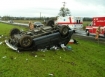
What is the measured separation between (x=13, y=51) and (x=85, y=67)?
4.65 metres

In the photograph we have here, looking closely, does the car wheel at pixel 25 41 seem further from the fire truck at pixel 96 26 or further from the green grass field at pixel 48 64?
the fire truck at pixel 96 26

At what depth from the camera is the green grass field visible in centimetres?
929

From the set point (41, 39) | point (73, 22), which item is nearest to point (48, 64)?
point (41, 39)

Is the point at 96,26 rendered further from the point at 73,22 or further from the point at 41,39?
the point at 41,39

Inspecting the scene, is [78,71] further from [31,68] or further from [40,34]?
[40,34]

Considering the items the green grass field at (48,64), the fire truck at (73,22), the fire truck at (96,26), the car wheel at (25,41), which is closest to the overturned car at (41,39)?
the car wheel at (25,41)

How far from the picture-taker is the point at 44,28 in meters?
14.5

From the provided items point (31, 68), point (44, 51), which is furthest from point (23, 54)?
point (31, 68)

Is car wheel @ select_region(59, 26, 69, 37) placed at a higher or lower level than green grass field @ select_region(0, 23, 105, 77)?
higher

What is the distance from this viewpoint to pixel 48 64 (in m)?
10.6

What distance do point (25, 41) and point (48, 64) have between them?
2521 millimetres

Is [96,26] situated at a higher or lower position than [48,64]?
higher

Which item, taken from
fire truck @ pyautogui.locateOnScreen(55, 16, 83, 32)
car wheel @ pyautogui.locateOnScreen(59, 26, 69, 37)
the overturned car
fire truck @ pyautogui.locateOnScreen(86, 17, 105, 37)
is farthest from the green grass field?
fire truck @ pyautogui.locateOnScreen(55, 16, 83, 32)

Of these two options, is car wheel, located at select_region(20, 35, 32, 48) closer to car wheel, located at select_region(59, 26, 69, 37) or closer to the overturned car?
the overturned car
